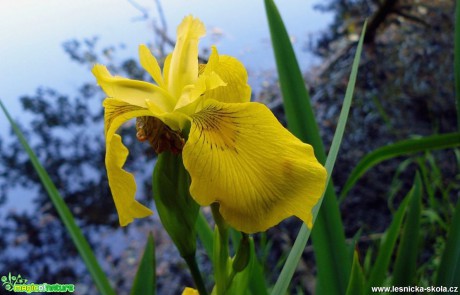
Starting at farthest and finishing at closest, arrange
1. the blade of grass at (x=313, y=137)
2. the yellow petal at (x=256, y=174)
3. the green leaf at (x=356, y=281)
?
the blade of grass at (x=313, y=137) → the green leaf at (x=356, y=281) → the yellow petal at (x=256, y=174)

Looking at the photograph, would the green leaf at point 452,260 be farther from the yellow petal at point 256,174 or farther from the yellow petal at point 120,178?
the yellow petal at point 120,178

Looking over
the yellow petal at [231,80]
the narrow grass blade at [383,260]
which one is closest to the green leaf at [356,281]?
the narrow grass blade at [383,260]

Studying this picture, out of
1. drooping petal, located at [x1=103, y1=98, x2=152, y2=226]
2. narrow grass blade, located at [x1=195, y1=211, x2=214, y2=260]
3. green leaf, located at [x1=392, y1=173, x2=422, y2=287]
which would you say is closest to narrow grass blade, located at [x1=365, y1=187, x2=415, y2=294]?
green leaf, located at [x1=392, y1=173, x2=422, y2=287]

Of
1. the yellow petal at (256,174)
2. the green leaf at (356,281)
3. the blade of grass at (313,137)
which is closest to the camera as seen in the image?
the yellow petal at (256,174)

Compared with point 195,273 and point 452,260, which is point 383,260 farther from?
point 195,273

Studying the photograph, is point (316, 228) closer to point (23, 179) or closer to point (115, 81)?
point (115, 81)

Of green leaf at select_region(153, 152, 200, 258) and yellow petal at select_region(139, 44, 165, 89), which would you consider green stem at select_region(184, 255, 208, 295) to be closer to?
green leaf at select_region(153, 152, 200, 258)

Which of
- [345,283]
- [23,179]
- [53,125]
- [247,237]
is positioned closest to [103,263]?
[23,179]

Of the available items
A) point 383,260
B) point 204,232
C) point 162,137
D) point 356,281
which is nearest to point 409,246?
point 383,260
